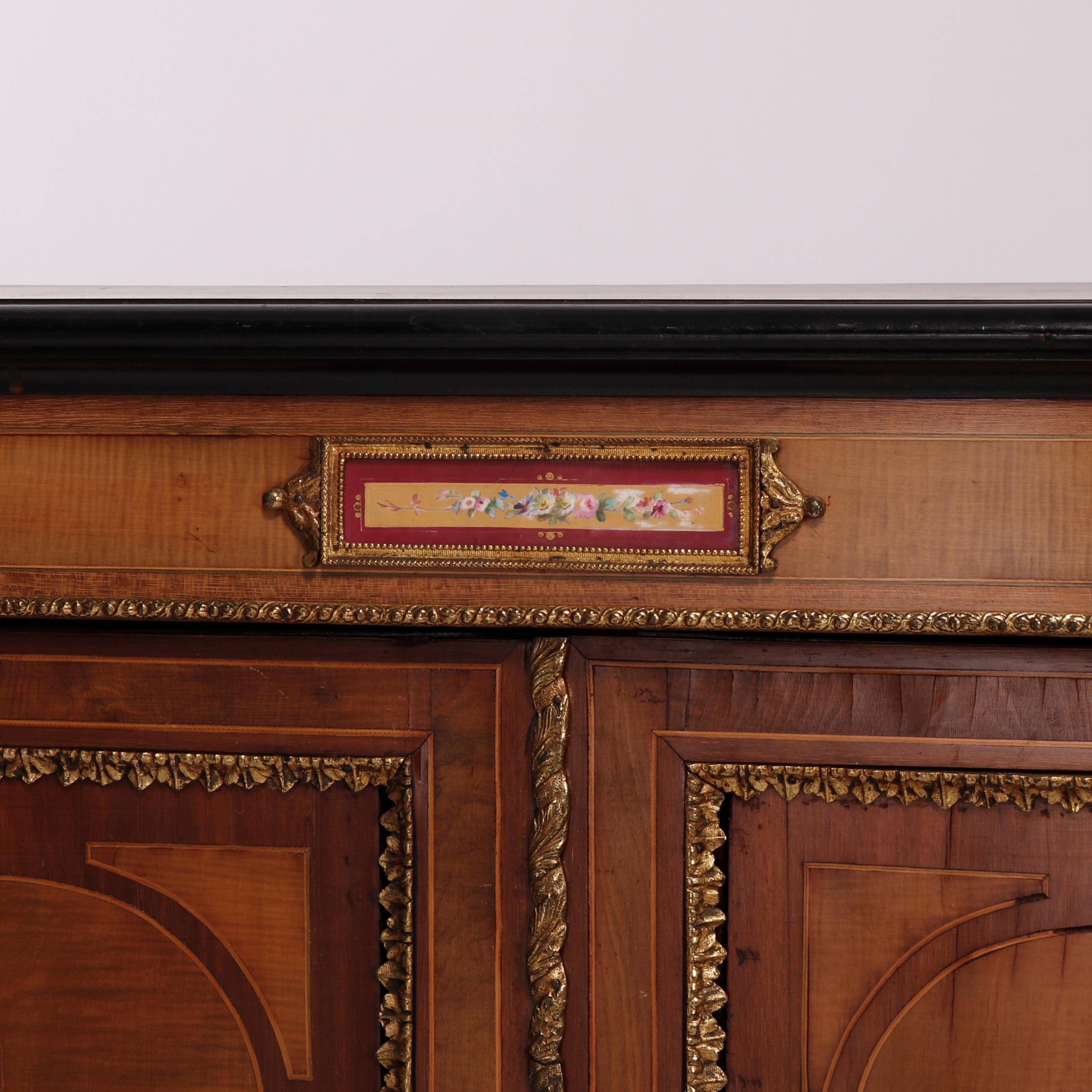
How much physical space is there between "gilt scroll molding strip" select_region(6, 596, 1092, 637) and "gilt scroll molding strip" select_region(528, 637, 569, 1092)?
0.03m

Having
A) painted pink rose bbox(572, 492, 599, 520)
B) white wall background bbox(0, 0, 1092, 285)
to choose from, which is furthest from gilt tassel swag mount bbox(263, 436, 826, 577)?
white wall background bbox(0, 0, 1092, 285)

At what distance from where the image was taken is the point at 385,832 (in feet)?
1.86

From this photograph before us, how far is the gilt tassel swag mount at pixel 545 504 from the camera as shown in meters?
0.51

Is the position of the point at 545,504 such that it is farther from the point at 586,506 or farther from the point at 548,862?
the point at 548,862

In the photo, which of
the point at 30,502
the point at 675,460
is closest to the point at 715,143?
the point at 675,460

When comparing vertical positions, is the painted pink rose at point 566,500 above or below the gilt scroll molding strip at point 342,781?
above

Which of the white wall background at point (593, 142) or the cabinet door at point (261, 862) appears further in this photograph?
the white wall background at point (593, 142)

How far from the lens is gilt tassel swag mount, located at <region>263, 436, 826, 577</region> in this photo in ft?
1.69

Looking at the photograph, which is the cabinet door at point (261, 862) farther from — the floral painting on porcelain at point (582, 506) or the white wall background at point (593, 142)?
the white wall background at point (593, 142)

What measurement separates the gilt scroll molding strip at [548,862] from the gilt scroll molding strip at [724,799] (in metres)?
0.07

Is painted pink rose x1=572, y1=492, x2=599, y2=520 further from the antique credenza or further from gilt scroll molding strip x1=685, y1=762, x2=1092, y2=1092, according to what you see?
gilt scroll molding strip x1=685, y1=762, x2=1092, y2=1092

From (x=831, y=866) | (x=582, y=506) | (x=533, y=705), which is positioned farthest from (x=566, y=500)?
(x=831, y=866)

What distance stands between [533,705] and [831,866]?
181 millimetres

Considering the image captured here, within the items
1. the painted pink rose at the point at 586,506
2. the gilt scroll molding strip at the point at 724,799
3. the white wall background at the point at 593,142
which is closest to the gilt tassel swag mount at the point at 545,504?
the painted pink rose at the point at 586,506
